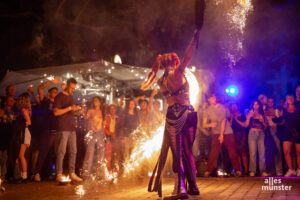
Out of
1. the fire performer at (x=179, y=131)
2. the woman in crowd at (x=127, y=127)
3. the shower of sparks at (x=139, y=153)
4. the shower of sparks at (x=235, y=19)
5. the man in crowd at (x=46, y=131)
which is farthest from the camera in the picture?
the shower of sparks at (x=235, y=19)

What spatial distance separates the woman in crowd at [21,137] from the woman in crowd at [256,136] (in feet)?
18.7

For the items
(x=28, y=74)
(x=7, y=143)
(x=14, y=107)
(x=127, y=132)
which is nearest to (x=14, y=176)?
(x=7, y=143)

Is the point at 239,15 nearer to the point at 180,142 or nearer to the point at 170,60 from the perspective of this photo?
the point at 170,60

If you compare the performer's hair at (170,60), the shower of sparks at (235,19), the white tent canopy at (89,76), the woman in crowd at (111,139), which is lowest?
the woman in crowd at (111,139)

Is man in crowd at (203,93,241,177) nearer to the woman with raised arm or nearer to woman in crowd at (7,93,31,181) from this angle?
the woman with raised arm

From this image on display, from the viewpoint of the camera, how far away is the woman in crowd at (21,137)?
6.92 m

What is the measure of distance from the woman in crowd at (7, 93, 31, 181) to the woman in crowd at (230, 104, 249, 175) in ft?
18.2

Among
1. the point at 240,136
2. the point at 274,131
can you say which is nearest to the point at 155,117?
the point at 240,136

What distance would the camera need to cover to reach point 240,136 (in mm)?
8641

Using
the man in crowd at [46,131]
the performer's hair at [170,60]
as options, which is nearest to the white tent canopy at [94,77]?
the man in crowd at [46,131]

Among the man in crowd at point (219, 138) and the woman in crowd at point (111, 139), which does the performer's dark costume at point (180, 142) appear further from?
the woman in crowd at point (111, 139)

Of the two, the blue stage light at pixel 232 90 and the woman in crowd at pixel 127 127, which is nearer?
the woman in crowd at pixel 127 127

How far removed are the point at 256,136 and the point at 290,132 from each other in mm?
852

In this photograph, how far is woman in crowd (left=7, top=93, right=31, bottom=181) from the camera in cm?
692
